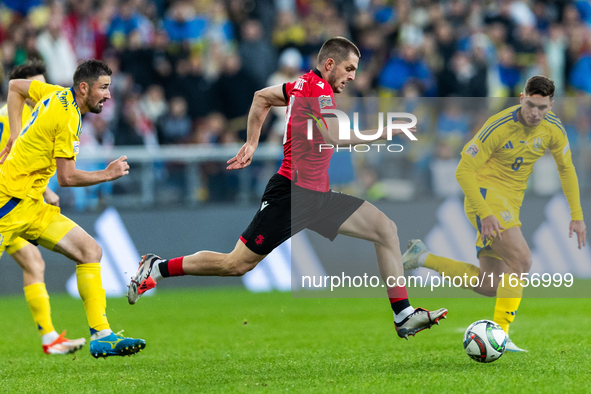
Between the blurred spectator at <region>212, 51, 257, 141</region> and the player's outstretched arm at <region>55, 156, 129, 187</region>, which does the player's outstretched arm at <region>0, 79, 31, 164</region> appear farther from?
the blurred spectator at <region>212, 51, 257, 141</region>

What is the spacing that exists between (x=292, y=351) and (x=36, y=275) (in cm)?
276

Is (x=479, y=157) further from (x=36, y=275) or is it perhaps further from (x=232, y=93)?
(x=232, y=93)

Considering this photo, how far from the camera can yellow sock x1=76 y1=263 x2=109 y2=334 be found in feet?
22.5

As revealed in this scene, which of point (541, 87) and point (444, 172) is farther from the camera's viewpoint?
point (444, 172)

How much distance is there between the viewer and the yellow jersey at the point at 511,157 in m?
7.32

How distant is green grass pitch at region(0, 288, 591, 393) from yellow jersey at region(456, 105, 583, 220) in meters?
1.28

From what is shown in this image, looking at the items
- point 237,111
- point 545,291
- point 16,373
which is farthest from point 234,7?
point 16,373

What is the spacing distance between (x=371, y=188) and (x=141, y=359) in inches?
182

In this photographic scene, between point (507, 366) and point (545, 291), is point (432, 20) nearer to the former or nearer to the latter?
point (545, 291)

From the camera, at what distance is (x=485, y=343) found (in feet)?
20.9

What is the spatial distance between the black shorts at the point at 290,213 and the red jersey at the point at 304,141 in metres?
0.08

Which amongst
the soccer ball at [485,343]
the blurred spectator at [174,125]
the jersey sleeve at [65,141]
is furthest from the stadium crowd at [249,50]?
the soccer ball at [485,343]

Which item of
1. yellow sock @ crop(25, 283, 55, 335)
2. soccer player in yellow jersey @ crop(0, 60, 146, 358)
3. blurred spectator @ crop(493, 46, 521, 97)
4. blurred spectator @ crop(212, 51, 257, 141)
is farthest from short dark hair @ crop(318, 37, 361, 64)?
blurred spectator @ crop(493, 46, 521, 97)

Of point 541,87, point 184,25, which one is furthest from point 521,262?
point 184,25
